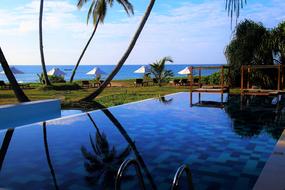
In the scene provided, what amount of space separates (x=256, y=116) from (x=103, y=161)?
6.07 meters

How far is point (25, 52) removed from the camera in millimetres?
29047

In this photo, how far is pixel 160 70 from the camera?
25.4m

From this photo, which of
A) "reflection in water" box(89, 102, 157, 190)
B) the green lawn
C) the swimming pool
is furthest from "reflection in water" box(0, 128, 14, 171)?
the green lawn

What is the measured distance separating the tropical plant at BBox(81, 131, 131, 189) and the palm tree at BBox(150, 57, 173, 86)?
59.6 feet

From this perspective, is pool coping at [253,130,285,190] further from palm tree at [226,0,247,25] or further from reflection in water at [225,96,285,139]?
palm tree at [226,0,247,25]

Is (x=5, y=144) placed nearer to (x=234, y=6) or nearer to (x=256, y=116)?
(x=234, y=6)

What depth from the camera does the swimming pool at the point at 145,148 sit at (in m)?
4.77

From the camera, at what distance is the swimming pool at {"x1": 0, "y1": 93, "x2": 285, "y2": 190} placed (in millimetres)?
4773

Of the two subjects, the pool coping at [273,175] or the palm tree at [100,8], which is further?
the palm tree at [100,8]

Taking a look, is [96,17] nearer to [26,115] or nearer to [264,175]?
[26,115]

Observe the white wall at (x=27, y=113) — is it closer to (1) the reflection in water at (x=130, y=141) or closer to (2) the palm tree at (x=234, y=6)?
(1) the reflection in water at (x=130, y=141)

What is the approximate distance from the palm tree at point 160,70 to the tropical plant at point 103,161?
1817 cm

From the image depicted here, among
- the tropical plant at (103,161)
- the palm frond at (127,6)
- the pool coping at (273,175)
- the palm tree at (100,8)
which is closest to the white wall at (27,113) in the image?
the tropical plant at (103,161)

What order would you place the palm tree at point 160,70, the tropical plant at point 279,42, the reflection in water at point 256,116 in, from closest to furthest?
the reflection in water at point 256,116
the tropical plant at point 279,42
the palm tree at point 160,70
